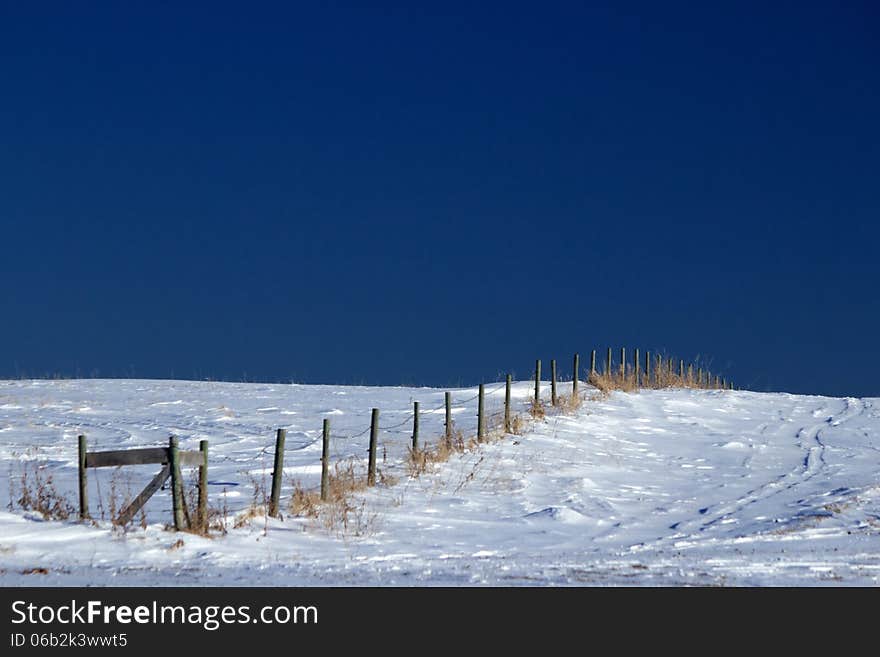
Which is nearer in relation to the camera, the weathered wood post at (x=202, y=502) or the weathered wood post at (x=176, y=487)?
the weathered wood post at (x=176, y=487)

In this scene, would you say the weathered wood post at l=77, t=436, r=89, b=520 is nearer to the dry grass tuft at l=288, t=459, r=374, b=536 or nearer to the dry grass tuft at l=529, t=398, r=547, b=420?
the dry grass tuft at l=288, t=459, r=374, b=536

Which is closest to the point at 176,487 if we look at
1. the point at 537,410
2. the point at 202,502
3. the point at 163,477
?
the point at 163,477

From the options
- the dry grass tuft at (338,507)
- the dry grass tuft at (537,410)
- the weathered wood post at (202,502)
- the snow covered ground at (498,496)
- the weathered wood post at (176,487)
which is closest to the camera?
the snow covered ground at (498,496)

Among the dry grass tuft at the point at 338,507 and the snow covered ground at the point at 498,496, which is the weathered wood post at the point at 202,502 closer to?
the snow covered ground at the point at 498,496

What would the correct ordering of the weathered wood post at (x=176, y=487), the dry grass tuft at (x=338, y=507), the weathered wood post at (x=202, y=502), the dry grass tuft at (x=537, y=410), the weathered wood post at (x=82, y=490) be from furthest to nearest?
1. the dry grass tuft at (x=537, y=410)
2. the dry grass tuft at (x=338, y=507)
3. the weathered wood post at (x=82, y=490)
4. the weathered wood post at (x=202, y=502)
5. the weathered wood post at (x=176, y=487)

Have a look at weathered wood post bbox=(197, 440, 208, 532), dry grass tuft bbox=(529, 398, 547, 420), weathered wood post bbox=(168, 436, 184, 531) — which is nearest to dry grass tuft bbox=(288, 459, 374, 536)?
weathered wood post bbox=(197, 440, 208, 532)

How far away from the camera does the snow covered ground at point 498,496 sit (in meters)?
11.2

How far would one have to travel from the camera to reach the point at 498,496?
17.8m

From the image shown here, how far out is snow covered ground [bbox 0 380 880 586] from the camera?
11.2 metres

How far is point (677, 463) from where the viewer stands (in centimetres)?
2202

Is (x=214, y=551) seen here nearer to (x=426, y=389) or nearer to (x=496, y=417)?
(x=496, y=417)

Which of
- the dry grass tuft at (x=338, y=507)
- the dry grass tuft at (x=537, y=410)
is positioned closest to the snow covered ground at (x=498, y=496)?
the dry grass tuft at (x=338, y=507)

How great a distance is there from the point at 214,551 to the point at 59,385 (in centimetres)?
2582
